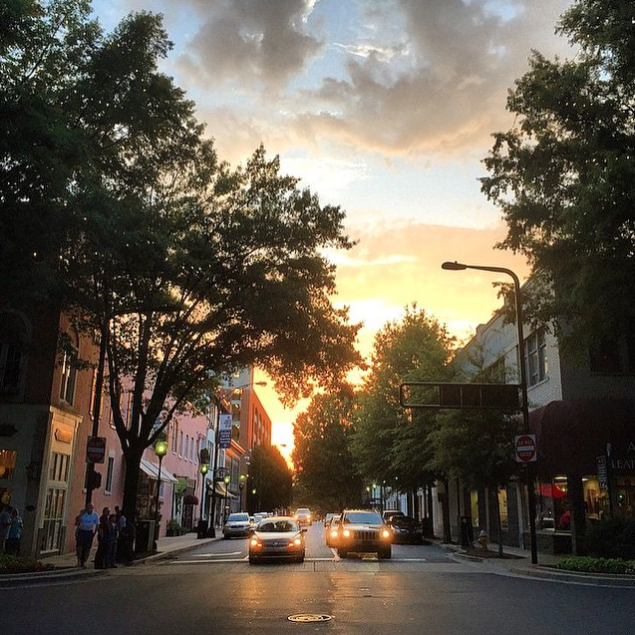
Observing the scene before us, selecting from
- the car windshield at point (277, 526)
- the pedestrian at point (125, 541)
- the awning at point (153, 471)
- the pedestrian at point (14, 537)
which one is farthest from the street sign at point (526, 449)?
the awning at point (153, 471)

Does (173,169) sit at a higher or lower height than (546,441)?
higher

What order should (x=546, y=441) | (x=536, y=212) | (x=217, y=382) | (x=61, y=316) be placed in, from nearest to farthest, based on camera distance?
(x=536, y=212)
(x=546, y=441)
(x=61, y=316)
(x=217, y=382)

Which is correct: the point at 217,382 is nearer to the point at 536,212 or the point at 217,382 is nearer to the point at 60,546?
the point at 60,546

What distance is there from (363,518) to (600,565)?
31.4ft

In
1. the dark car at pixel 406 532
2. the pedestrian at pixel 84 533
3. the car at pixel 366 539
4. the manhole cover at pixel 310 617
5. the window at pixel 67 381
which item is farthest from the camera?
the dark car at pixel 406 532

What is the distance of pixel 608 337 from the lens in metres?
19.2

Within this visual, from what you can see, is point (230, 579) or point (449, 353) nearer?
point (230, 579)

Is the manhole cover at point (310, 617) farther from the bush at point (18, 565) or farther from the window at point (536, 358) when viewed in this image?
the window at point (536, 358)

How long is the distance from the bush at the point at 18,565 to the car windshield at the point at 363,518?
10.4m

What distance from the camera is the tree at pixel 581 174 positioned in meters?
16.0

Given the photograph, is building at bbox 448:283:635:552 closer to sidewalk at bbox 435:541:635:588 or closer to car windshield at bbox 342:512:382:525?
sidewalk at bbox 435:541:635:588

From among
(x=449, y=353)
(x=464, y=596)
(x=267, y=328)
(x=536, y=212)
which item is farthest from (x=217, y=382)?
(x=464, y=596)

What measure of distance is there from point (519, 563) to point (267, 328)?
11.1m

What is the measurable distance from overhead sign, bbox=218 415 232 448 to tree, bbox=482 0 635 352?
3151cm
